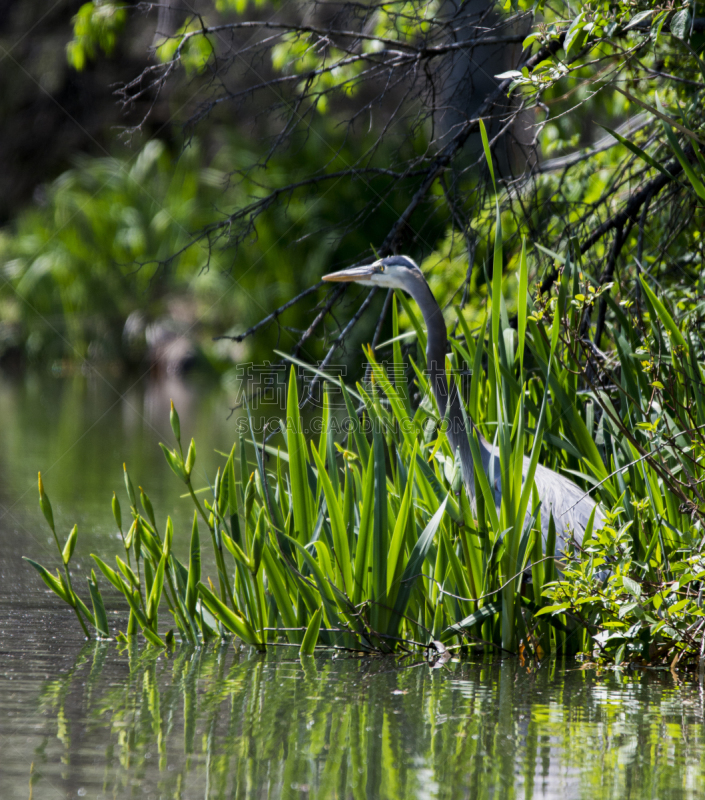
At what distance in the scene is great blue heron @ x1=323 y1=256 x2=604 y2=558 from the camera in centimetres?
294

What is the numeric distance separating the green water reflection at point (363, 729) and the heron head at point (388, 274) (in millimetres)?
1497

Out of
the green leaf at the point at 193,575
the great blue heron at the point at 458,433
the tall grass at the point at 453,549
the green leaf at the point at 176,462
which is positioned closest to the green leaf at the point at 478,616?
the tall grass at the point at 453,549

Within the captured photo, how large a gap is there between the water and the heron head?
58.7 inches

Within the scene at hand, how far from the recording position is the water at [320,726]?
179 centimetres

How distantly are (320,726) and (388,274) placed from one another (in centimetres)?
191

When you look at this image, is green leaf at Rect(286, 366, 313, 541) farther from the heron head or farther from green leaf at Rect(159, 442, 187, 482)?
the heron head

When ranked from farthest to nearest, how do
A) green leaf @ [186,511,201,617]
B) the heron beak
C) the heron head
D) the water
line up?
the heron beak → the heron head → green leaf @ [186,511,201,617] → the water

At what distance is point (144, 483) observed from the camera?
584cm

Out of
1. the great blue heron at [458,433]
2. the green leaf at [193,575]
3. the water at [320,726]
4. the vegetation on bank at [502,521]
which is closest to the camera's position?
the water at [320,726]

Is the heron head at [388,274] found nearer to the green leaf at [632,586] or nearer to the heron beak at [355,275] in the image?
the heron beak at [355,275]

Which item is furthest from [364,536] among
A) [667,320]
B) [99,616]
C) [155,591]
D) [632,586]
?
[667,320]

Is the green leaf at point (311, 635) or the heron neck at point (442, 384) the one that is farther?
the heron neck at point (442, 384)

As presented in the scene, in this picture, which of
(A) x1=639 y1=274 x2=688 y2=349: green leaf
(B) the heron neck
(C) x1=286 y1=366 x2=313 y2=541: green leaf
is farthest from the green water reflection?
(A) x1=639 y1=274 x2=688 y2=349: green leaf

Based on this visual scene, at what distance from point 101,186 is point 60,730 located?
15676mm
